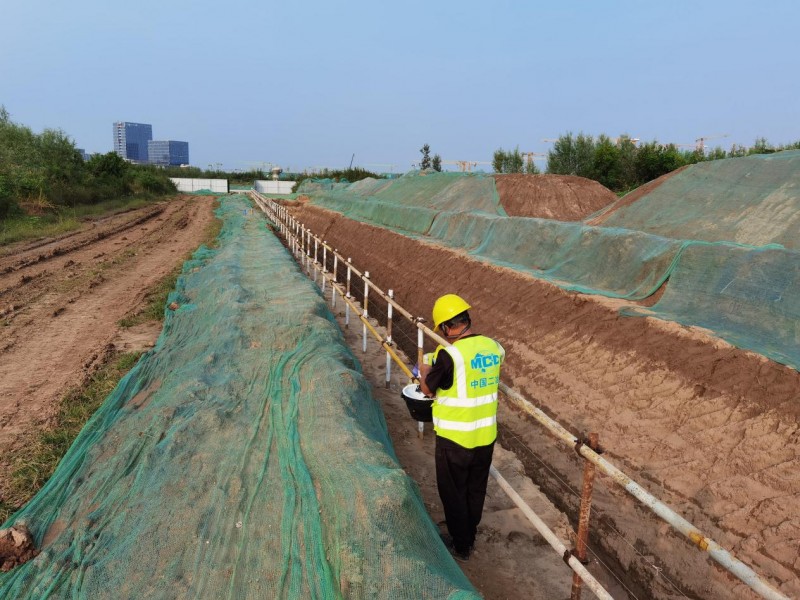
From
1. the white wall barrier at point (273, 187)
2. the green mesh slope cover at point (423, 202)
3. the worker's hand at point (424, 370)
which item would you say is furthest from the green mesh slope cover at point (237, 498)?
the white wall barrier at point (273, 187)

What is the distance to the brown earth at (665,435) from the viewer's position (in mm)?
4012

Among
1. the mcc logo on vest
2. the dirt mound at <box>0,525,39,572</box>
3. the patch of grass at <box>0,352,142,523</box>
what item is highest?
the mcc logo on vest

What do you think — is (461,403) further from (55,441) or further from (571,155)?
(571,155)

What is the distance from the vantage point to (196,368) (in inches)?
205

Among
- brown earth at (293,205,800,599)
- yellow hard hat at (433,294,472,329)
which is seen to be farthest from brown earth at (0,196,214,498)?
brown earth at (293,205,800,599)

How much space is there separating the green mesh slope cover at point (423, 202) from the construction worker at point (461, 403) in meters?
16.1

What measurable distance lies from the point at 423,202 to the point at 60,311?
20.7m

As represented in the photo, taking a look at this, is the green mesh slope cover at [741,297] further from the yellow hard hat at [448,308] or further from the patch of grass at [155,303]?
the patch of grass at [155,303]

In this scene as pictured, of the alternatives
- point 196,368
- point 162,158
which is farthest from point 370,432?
point 162,158

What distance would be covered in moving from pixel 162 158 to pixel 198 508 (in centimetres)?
22247

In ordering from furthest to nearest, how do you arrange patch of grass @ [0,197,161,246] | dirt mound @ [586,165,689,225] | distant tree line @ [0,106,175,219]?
distant tree line @ [0,106,175,219]
patch of grass @ [0,197,161,246]
dirt mound @ [586,165,689,225]

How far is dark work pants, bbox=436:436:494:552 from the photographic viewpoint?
3.38 metres

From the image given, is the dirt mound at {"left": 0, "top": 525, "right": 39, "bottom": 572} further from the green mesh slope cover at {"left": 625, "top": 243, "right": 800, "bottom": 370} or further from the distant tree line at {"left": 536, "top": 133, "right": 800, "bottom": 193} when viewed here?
the distant tree line at {"left": 536, "top": 133, "right": 800, "bottom": 193}

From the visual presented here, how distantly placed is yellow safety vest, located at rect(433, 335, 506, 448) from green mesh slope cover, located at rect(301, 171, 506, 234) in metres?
16.1
